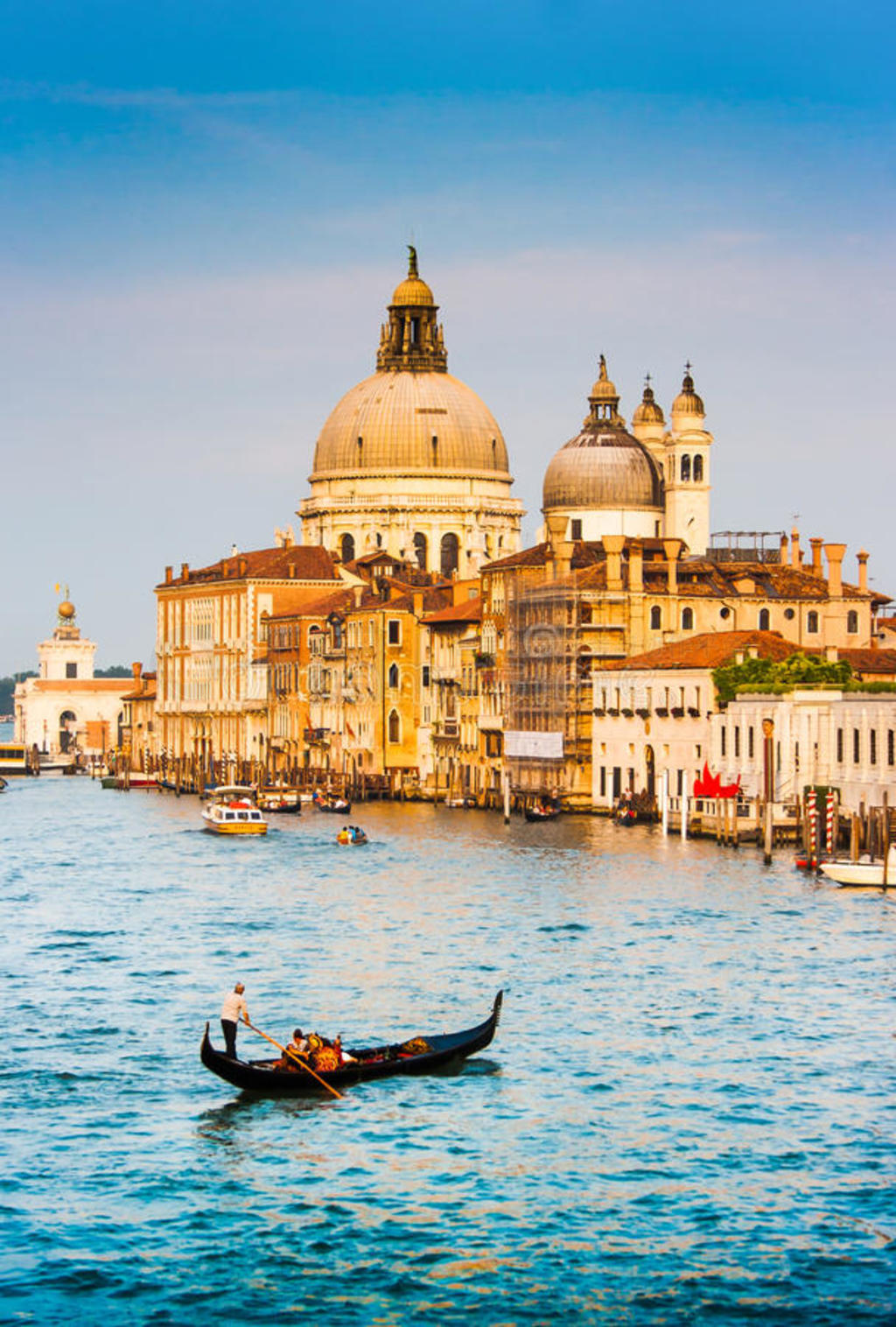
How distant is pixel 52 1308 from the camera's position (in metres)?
22.3

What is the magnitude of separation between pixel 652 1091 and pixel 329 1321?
30.1 ft

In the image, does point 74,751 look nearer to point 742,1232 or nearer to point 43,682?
point 43,682

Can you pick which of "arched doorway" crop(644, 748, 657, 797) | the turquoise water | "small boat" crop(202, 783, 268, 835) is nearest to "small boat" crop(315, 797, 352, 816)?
"small boat" crop(202, 783, 268, 835)

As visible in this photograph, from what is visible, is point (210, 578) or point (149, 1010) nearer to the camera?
point (149, 1010)

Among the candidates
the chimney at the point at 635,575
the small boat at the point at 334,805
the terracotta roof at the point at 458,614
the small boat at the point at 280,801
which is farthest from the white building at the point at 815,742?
the terracotta roof at the point at 458,614

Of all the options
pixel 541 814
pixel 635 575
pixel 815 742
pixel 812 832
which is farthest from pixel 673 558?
pixel 812 832

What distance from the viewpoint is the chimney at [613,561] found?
9069 centimetres

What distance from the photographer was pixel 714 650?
79.7m

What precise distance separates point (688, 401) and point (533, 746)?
3010 centimetres

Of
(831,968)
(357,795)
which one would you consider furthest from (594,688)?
(831,968)

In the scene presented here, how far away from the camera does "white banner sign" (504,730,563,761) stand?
8938 cm

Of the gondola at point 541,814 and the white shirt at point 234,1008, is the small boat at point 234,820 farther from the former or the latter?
the white shirt at point 234,1008

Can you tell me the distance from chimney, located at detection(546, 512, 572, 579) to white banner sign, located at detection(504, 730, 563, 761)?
5869 mm

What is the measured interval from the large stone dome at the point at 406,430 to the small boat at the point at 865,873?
8643cm
